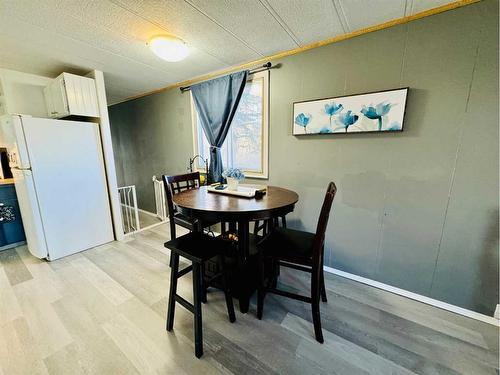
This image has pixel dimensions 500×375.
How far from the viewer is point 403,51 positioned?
1.60 meters

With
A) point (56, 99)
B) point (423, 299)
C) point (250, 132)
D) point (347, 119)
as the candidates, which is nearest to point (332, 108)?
point (347, 119)

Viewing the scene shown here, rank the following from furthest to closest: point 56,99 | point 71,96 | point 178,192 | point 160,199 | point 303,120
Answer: point 160,199 < point 56,99 < point 71,96 < point 178,192 < point 303,120

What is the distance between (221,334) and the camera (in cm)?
144

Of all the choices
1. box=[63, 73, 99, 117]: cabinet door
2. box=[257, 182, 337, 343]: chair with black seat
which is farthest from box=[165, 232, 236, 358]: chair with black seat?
box=[63, 73, 99, 117]: cabinet door

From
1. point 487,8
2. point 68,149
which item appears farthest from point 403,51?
point 68,149

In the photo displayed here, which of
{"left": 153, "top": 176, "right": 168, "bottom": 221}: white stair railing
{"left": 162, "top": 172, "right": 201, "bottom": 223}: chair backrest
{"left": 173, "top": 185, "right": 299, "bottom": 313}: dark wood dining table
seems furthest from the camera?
{"left": 153, "top": 176, "right": 168, "bottom": 221}: white stair railing

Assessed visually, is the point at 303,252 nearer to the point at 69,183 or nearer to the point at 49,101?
the point at 69,183

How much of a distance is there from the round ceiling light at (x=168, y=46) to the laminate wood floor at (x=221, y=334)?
214cm

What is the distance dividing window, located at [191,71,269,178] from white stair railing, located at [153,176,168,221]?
49.6 inches

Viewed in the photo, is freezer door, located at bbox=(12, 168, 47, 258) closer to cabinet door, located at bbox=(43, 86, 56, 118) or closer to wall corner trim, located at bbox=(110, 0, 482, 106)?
cabinet door, located at bbox=(43, 86, 56, 118)

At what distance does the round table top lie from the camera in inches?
54.9

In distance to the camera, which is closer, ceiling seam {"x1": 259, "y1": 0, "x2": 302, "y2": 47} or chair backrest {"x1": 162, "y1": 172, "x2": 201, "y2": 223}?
ceiling seam {"x1": 259, "y1": 0, "x2": 302, "y2": 47}

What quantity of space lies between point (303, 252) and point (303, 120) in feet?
4.36

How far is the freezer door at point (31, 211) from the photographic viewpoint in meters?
2.19
